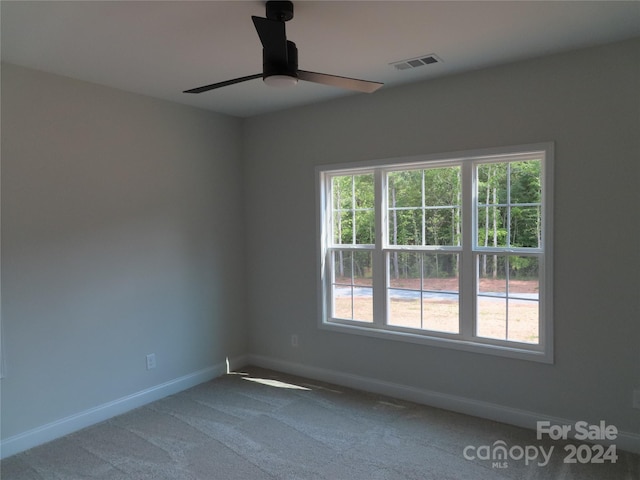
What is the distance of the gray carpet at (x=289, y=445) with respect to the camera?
105 inches

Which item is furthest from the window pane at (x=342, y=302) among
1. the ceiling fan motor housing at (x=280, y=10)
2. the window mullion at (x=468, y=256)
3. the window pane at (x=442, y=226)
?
the ceiling fan motor housing at (x=280, y=10)

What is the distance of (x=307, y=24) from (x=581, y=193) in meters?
2.08

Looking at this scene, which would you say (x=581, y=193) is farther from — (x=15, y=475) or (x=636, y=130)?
(x=15, y=475)

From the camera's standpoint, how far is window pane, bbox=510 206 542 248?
3.17 m

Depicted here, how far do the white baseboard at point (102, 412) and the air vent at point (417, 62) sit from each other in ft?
10.6

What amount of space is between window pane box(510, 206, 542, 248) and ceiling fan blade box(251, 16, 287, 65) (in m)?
2.10

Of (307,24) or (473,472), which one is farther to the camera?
(473,472)

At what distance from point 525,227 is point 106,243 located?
3.23m

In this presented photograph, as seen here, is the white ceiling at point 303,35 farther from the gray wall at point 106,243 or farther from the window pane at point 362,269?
the window pane at point 362,269

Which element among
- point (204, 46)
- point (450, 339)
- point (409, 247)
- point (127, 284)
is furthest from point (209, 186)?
point (450, 339)

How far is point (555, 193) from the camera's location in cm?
299

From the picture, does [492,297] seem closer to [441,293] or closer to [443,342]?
[441,293]

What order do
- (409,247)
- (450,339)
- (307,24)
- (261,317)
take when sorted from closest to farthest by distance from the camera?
(307,24) < (450,339) < (409,247) < (261,317)

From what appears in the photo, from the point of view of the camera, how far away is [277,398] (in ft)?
12.4
